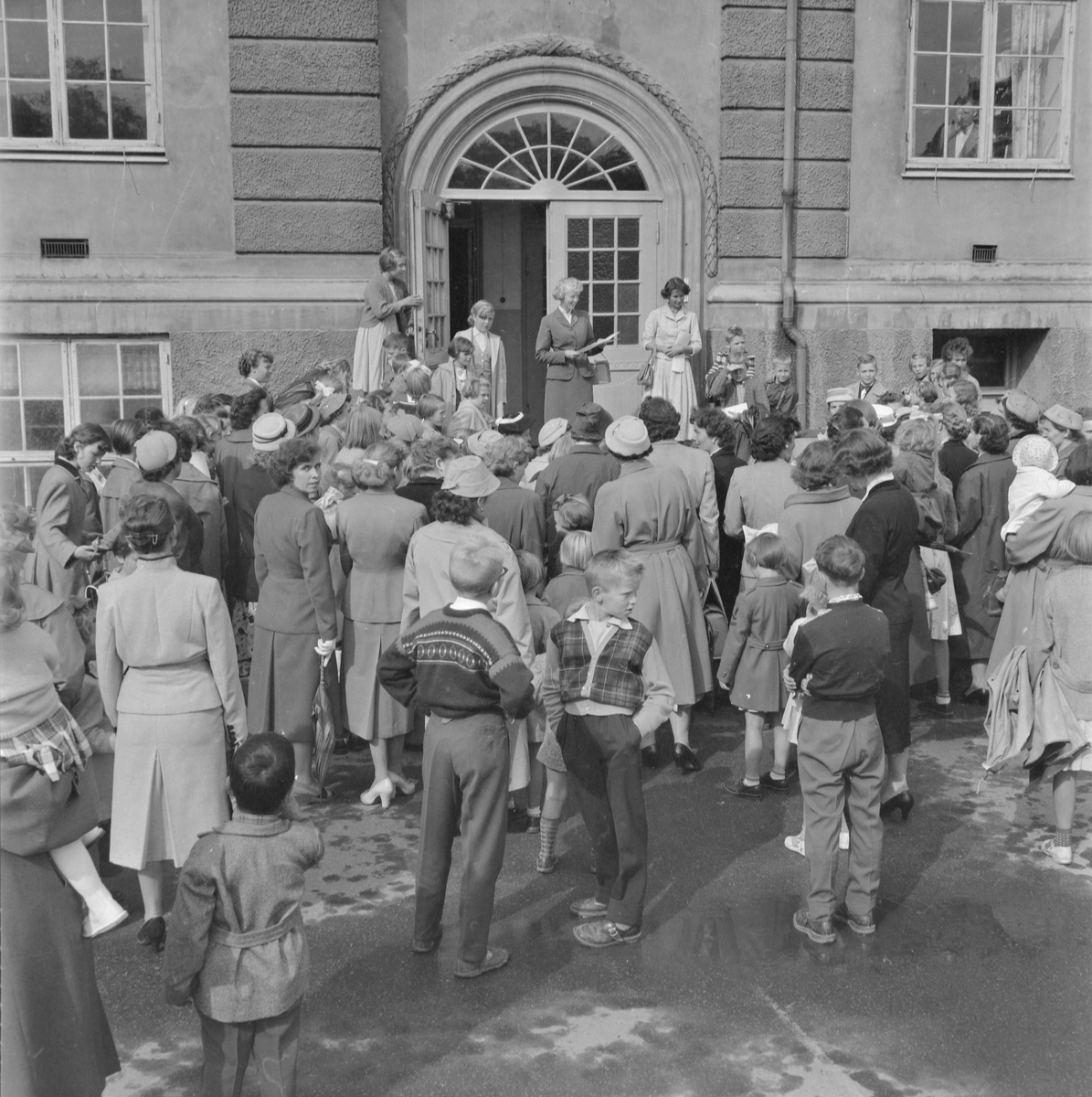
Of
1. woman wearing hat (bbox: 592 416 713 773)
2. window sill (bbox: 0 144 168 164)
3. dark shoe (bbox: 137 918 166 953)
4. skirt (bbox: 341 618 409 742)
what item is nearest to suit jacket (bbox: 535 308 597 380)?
window sill (bbox: 0 144 168 164)

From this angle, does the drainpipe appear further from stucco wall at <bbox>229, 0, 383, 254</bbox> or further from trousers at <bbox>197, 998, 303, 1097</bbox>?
trousers at <bbox>197, 998, 303, 1097</bbox>

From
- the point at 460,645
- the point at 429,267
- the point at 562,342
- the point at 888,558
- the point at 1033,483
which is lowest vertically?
the point at 460,645

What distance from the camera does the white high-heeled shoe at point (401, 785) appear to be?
7277 mm

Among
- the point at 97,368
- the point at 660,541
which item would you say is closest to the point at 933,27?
the point at 97,368

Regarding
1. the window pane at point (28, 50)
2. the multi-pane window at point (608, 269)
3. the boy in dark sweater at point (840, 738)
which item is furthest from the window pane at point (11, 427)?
the boy in dark sweater at point (840, 738)

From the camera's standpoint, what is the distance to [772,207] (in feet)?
46.7

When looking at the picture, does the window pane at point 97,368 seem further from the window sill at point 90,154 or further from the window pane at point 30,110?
the window pane at point 30,110

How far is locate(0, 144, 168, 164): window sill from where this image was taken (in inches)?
515

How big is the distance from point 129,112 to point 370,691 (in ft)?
27.6

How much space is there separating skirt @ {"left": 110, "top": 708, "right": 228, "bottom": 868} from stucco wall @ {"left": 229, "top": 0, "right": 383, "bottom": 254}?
28.9ft

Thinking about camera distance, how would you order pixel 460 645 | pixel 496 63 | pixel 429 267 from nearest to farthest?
pixel 460 645 < pixel 496 63 < pixel 429 267

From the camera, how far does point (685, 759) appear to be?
25.2 ft

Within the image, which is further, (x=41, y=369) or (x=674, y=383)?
(x=41, y=369)

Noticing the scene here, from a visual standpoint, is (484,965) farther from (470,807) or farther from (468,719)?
A: (468,719)
